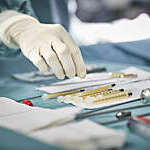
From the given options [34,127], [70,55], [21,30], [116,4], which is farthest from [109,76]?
[34,127]

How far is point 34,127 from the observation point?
2.52ft

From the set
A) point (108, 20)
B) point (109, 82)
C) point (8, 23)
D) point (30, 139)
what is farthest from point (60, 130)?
point (108, 20)

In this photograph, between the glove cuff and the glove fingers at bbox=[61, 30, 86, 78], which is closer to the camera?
the glove fingers at bbox=[61, 30, 86, 78]

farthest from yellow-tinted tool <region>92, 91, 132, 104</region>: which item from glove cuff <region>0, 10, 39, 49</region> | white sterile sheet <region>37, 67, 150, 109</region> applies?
glove cuff <region>0, 10, 39, 49</region>

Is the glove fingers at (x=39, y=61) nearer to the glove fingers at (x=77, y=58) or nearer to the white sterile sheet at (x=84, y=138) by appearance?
the glove fingers at (x=77, y=58)

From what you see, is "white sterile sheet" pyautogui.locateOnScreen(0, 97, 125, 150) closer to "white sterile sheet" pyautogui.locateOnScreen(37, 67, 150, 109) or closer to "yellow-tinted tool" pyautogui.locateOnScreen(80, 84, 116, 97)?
"yellow-tinted tool" pyautogui.locateOnScreen(80, 84, 116, 97)

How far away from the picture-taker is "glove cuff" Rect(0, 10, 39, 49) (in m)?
1.37

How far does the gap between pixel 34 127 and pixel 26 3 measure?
1.01 meters

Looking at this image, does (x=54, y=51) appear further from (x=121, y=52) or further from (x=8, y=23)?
(x=121, y=52)

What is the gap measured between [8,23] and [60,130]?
2.50ft

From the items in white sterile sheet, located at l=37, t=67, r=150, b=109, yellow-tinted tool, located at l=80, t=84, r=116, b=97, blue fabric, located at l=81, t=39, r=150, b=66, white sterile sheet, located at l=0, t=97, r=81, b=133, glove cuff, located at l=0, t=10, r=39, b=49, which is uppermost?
glove cuff, located at l=0, t=10, r=39, b=49

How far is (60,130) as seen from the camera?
2.39 feet

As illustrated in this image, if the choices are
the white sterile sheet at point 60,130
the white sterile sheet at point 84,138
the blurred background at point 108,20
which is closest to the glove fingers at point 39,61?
the white sterile sheet at point 60,130

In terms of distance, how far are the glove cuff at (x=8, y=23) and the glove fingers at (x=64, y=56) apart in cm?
28
